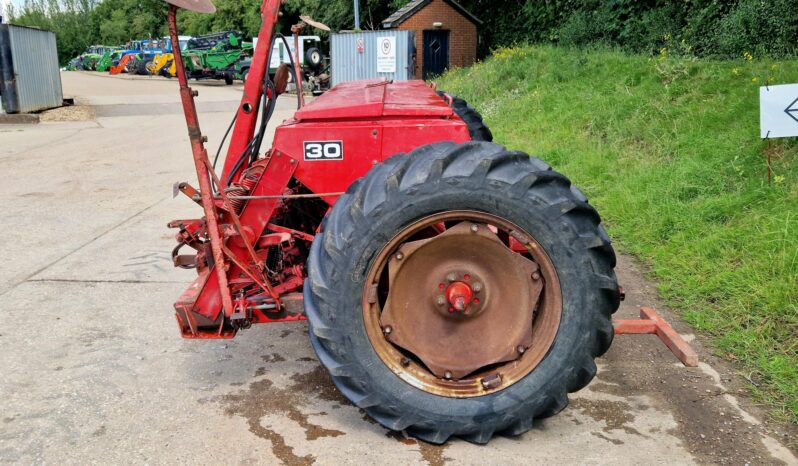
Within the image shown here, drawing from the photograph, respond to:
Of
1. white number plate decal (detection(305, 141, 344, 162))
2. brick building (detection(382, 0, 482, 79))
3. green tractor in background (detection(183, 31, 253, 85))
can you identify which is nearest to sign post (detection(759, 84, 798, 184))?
white number plate decal (detection(305, 141, 344, 162))

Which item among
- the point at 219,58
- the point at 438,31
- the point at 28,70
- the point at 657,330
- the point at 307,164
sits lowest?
the point at 657,330

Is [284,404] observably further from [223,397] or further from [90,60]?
[90,60]

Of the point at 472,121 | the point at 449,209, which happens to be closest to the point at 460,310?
the point at 449,209

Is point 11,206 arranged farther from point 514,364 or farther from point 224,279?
point 514,364

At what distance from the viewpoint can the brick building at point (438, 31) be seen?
25062mm

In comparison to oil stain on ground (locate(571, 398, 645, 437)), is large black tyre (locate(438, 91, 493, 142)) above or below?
above

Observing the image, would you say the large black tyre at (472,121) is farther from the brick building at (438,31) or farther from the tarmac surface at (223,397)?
the brick building at (438,31)

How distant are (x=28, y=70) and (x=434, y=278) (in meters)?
17.6

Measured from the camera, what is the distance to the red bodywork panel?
3479 millimetres

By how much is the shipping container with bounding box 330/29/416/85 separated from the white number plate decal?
67.0 ft

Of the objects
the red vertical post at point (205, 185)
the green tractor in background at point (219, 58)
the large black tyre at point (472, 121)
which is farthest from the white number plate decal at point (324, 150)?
the green tractor in background at point (219, 58)

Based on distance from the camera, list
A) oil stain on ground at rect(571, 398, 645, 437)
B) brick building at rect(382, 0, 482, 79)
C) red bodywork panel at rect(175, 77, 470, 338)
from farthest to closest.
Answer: brick building at rect(382, 0, 482, 79) → red bodywork panel at rect(175, 77, 470, 338) → oil stain on ground at rect(571, 398, 645, 437)

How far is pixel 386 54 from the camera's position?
23609 millimetres

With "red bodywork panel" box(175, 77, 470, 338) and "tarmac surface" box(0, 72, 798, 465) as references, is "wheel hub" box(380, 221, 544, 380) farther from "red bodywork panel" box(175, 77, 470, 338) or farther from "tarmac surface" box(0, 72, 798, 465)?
"red bodywork panel" box(175, 77, 470, 338)
